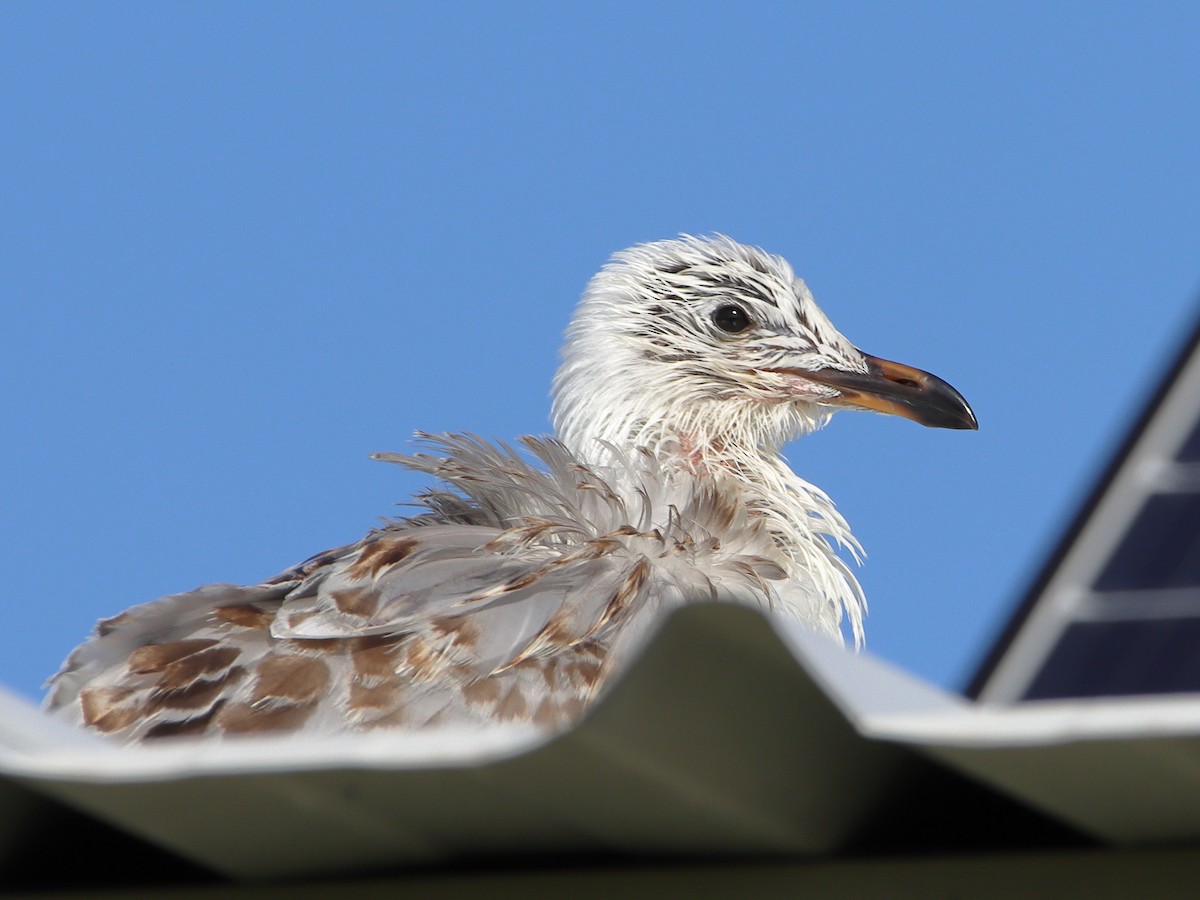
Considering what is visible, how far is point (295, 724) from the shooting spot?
4.15 meters

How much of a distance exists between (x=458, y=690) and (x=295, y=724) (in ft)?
1.24

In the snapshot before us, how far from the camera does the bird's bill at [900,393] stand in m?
6.46

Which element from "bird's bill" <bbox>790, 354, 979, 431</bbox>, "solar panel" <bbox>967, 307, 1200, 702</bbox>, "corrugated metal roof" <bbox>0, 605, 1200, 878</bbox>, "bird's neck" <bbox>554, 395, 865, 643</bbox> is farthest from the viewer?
"bird's bill" <bbox>790, 354, 979, 431</bbox>

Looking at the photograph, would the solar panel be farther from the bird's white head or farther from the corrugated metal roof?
the bird's white head

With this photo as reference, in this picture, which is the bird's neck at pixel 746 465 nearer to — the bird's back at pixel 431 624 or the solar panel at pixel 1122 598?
the bird's back at pixel 431 624

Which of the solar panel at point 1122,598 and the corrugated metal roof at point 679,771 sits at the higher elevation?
the solar panel at point 1122,598

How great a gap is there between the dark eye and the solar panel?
4.00 meters

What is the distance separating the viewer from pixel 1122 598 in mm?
2555

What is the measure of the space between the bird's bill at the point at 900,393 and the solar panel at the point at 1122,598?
3.55 meters

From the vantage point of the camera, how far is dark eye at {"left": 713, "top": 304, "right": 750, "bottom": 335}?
6879mm

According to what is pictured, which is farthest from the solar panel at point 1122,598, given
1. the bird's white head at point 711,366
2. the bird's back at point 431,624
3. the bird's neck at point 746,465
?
the bird's white head at point 711,366

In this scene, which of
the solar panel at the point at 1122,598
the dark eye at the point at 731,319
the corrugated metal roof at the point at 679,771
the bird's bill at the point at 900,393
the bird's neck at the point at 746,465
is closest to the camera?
the corrugated metal roof at the point at 679,771

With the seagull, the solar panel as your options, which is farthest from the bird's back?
the solar panel

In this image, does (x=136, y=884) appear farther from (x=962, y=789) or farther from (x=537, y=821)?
(x=962, y=789)
